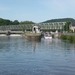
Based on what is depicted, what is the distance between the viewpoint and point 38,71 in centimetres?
1936

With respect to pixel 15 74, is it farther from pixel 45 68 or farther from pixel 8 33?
pixel 8 33

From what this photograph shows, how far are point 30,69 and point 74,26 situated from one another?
4863 inches

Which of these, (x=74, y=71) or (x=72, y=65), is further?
(x=72, y=65)

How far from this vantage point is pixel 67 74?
18.4 m

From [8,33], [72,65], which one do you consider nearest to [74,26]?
[8,33]

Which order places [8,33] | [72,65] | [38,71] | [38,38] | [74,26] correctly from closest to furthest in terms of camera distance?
1. [38,71]
2. [72,65]
3. [38,38]
4. [74,26]
5. [8,33]

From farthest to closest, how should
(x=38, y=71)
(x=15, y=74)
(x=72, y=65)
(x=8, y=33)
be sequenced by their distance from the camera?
(x=8, y=33) → (x=72, y=65) → (x=38, y=71) → (x=15, y=74)

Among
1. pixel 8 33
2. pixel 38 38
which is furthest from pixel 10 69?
pixel 8 33

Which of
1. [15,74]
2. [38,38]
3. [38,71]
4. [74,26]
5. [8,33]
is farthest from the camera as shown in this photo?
[8,33]

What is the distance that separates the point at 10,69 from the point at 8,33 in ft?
507

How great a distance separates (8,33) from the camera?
569 ft

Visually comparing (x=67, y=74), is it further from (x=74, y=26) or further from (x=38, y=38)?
(x=74, y=26)

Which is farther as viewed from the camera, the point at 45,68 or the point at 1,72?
the point at 45,68

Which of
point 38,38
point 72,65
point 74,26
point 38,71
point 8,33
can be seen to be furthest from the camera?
point 8,33
